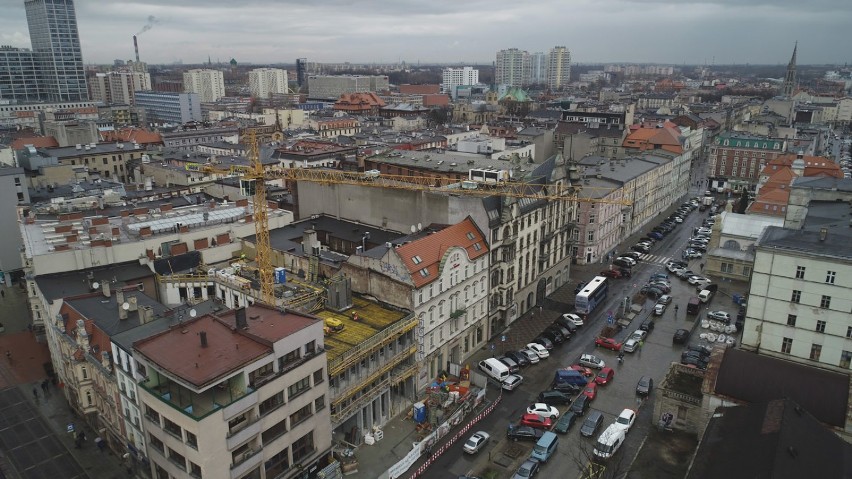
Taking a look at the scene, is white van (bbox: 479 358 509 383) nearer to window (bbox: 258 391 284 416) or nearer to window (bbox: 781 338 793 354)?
window (bbox: 258 391 284 416)

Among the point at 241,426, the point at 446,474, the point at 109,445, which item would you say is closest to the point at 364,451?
the point at 446,474

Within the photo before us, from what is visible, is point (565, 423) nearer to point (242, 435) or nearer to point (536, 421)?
point (536, 421)

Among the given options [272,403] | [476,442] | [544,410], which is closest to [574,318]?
[544,410]

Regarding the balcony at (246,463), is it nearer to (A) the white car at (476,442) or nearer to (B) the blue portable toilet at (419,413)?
(B) the blue portable toilet at (419,413)

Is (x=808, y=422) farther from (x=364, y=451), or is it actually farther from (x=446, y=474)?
(x=364, y=451)

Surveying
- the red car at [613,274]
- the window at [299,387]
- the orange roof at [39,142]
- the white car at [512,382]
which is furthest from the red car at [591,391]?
the orange roof at [39,142]

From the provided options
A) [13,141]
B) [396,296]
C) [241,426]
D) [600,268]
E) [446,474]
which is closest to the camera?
[241,426]

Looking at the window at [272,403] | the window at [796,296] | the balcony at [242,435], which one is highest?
the window at [796,296]
